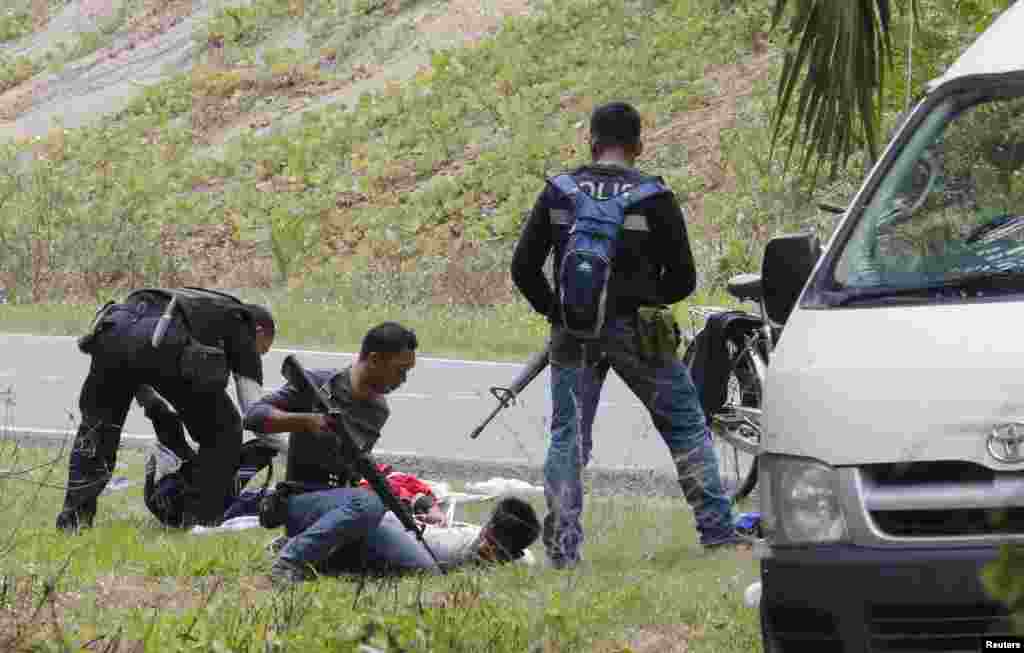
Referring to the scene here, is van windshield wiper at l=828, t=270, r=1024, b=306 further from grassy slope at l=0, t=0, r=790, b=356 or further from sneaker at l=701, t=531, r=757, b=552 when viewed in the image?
grassy slope at l=0, t=0, r=790, b=356

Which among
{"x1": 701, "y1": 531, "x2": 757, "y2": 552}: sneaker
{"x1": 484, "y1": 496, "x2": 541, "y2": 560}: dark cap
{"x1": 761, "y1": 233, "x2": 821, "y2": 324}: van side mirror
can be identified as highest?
{"x1": 761, "y1": 233, "x2": 821, "y2": 324}: van side mirror

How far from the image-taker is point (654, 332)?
706 cm

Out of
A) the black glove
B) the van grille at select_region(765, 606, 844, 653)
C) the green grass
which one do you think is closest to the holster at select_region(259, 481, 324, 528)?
the green grass

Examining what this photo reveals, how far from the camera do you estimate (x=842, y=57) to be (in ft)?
29.4

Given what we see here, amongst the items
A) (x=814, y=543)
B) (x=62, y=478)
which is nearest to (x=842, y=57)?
(x=62, y=478)

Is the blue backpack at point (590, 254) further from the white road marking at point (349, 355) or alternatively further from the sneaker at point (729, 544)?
the white road marking at point (349, 355)

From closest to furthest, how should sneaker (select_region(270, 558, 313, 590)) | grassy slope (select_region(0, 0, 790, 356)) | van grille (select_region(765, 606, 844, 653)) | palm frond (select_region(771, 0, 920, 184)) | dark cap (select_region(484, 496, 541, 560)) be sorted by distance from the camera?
van grille (select_region(765, 606, 844, 653))
sneaker (select_region(270, 558, 313, 590))
dark cap (select_region(484, 496, 541, 560))
palm frond (select_region(771, 0, 920, 184))
grassy slope (select_region(0, 0, 790, 356))

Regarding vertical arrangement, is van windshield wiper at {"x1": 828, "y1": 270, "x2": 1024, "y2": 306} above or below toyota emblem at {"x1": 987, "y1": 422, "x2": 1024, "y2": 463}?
above

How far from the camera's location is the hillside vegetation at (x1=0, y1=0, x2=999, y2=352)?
70.5 ft

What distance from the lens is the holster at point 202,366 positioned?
7.79 metres

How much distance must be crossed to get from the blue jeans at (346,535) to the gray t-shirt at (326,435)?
0.10m

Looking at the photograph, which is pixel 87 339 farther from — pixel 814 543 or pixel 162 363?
pixel 814 543

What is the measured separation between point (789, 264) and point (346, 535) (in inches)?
90.8

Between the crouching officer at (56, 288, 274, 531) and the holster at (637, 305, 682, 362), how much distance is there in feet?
5.46
